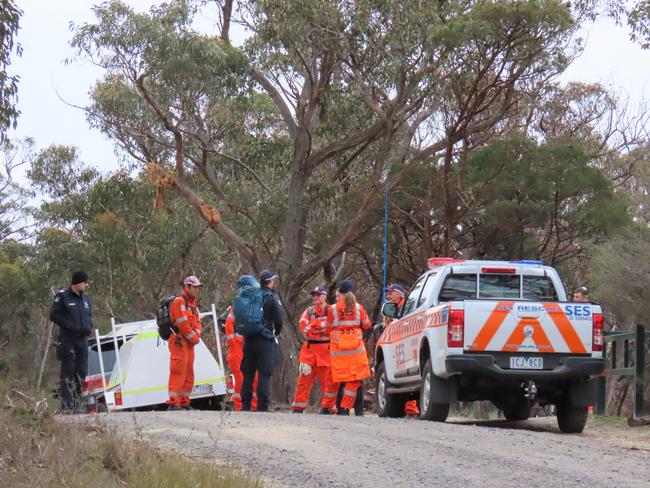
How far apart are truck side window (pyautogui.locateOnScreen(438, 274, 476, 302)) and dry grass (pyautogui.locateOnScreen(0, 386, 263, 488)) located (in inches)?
212

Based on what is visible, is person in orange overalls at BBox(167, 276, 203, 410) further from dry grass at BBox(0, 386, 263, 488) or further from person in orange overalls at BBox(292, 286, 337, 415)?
dry grass at BBox(0, 386, 263, 488)

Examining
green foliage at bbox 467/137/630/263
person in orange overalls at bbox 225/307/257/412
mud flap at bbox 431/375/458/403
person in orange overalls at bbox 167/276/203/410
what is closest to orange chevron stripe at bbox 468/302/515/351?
mud flap at bbox 431/375/458/403

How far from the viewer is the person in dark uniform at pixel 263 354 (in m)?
15.3

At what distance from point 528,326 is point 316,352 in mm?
3823

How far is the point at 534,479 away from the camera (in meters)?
8.61

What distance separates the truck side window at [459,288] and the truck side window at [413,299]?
2.58 ft

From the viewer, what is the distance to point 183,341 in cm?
1488

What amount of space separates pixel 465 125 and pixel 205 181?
360 inches

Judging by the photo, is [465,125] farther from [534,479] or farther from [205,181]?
[534,479]

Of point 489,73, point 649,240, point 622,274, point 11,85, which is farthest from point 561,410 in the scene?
point 489,73

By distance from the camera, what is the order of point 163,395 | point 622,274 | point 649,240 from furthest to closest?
point 649,240, point 622,274, point 163,395

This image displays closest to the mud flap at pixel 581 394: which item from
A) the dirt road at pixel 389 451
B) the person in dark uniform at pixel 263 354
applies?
the dirt road at pixel 389 451

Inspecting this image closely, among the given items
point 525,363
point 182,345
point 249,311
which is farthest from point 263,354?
point 525,363

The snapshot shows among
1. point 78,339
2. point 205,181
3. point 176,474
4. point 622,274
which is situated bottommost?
point 176,474
